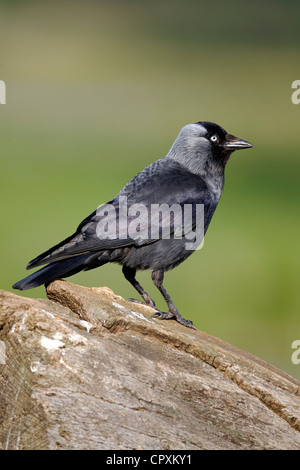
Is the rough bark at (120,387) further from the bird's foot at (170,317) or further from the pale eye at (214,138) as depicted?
the pale eye at (214,138)

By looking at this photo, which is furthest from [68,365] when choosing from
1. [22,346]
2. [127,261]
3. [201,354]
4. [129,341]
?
[127,261]

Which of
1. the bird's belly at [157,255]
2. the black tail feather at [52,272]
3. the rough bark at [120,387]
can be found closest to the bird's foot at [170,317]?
the rough bark at [120,387]

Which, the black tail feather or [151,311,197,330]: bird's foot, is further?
[151,311,197,330]: bird's foot

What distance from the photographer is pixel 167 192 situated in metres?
6.51

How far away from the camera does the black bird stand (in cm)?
586

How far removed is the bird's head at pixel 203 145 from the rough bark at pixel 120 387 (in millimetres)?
2438

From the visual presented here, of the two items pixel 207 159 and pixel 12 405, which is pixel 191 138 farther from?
pixel 12 405

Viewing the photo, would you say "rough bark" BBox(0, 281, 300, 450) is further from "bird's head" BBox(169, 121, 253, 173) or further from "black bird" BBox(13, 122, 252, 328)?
"bird's head" BBox(169, 121, 253, 173)

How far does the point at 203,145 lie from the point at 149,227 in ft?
4.44

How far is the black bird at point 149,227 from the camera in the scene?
19.2ft

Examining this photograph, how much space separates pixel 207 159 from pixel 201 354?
2.70 meters

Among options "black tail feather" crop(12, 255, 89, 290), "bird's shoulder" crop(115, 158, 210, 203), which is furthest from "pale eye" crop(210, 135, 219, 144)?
"black tail feather" crop(12, 255, 89, 290)

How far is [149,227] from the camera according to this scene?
20.7 ft
